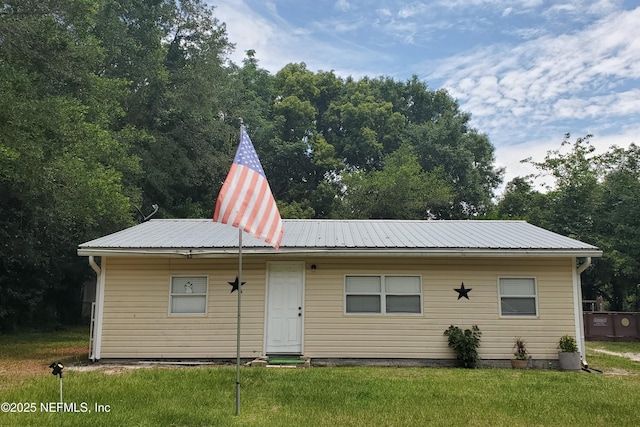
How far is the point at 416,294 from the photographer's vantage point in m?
10.6

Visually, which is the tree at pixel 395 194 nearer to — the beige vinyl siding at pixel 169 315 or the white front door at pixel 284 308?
the white front door at pixel 284 308

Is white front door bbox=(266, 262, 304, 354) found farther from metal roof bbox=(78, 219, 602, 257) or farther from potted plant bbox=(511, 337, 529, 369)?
potted plant bbox=(511, 337, 529, 369)

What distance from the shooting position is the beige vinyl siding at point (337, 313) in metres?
10.3

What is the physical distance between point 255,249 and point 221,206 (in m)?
4.29

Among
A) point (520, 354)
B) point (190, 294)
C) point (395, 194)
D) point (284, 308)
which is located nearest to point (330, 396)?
point (284, 308)

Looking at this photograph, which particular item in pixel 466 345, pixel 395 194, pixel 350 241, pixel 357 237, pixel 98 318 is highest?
pixel 395 194

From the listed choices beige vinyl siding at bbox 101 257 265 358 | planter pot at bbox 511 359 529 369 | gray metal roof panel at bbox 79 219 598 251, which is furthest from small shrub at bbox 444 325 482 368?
beige vinyl siding at bbox 101 257 265 358

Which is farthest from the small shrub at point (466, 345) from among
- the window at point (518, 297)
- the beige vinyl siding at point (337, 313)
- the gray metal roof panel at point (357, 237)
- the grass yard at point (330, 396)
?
the gray metal roof panel at point (357, 237)

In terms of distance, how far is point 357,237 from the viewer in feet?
37.1

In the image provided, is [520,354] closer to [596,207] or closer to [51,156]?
[51,156]

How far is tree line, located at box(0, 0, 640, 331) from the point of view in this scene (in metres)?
13.2

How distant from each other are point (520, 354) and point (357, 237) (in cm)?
411

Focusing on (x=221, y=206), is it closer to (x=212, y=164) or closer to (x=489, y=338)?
(x=489, y=338)

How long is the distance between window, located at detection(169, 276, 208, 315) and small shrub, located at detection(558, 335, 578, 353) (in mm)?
7284
